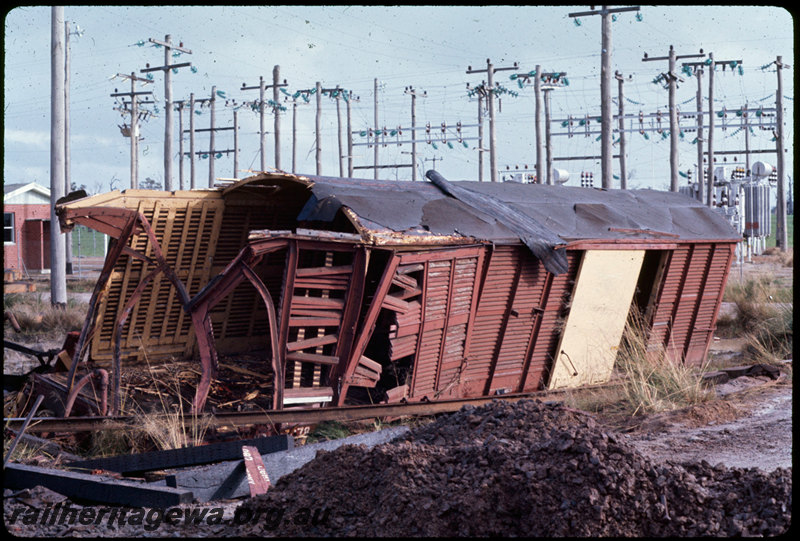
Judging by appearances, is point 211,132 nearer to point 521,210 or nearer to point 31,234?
point 31,234

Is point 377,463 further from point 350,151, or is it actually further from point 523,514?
point 350,151

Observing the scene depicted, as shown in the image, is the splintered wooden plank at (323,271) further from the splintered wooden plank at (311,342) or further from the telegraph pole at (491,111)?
the telegraph pole at (491,111)

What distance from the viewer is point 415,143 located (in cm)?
4519

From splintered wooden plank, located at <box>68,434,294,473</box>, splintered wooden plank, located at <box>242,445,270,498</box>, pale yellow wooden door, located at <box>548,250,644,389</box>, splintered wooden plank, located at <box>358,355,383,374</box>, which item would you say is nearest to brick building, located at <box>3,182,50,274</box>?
pale yellow wooden door, located at <box>548,250,644,389</box>

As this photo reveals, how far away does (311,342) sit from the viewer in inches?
310

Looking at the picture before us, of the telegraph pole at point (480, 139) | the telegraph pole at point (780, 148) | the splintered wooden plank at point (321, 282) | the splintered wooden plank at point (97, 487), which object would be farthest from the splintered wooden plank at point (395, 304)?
the telegraph pole at point (780, 148)


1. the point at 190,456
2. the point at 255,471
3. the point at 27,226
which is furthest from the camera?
the point at 27,226

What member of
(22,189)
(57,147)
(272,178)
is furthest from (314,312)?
(22,189)

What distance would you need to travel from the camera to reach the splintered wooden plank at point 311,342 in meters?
7.76

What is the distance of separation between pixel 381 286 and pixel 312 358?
998 millimetres

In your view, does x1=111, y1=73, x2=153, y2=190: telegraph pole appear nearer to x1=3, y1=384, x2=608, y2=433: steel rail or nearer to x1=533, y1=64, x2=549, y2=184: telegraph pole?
x1=533, y1=64, x2=549, y2=184: telegraph pole

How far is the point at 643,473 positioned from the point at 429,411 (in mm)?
3413

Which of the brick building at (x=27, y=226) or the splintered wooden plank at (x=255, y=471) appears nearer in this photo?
the splintered wooden plank at (x=255, y=471)

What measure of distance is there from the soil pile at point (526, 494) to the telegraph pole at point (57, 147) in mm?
14442
